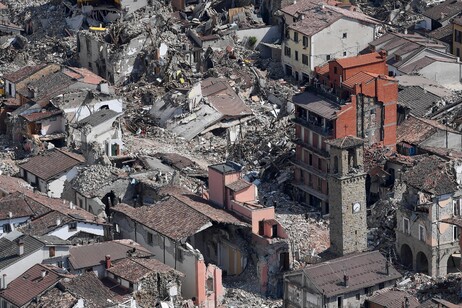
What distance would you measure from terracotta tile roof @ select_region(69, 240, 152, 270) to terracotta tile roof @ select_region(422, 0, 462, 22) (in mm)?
34496

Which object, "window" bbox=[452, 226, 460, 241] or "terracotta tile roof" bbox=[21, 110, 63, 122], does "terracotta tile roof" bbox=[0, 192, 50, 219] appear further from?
"window" bbox=[452, 226, 460, 241]

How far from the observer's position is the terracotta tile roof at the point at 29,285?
86.4 m

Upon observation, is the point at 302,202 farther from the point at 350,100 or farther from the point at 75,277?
the point at 75,277

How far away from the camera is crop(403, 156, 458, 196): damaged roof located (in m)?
92.3

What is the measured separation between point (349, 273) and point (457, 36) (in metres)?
31.2

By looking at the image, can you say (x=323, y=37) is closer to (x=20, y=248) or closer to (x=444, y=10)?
(x=444, y=10)

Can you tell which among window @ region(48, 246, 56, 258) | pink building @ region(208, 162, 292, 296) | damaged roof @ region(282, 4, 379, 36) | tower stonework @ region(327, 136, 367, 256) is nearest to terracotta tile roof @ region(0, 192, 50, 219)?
window @ region(48, 246, 56, 258)

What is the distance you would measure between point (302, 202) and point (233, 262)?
9.35 meters

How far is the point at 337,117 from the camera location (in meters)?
100

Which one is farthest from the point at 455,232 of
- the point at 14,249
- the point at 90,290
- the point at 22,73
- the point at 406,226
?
the point at 22,73

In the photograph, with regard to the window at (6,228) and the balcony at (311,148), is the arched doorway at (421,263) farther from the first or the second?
the window at (6,228)

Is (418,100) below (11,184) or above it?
above

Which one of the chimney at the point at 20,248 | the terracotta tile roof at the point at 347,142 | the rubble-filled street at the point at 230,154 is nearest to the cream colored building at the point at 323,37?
the rubble-filled street at the point at 230,154

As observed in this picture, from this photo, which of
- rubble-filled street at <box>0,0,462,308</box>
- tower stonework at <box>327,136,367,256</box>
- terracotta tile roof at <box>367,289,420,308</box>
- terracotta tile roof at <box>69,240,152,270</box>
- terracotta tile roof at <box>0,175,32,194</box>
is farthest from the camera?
terracotta tile roof at <box>0,175,32,194</box>
